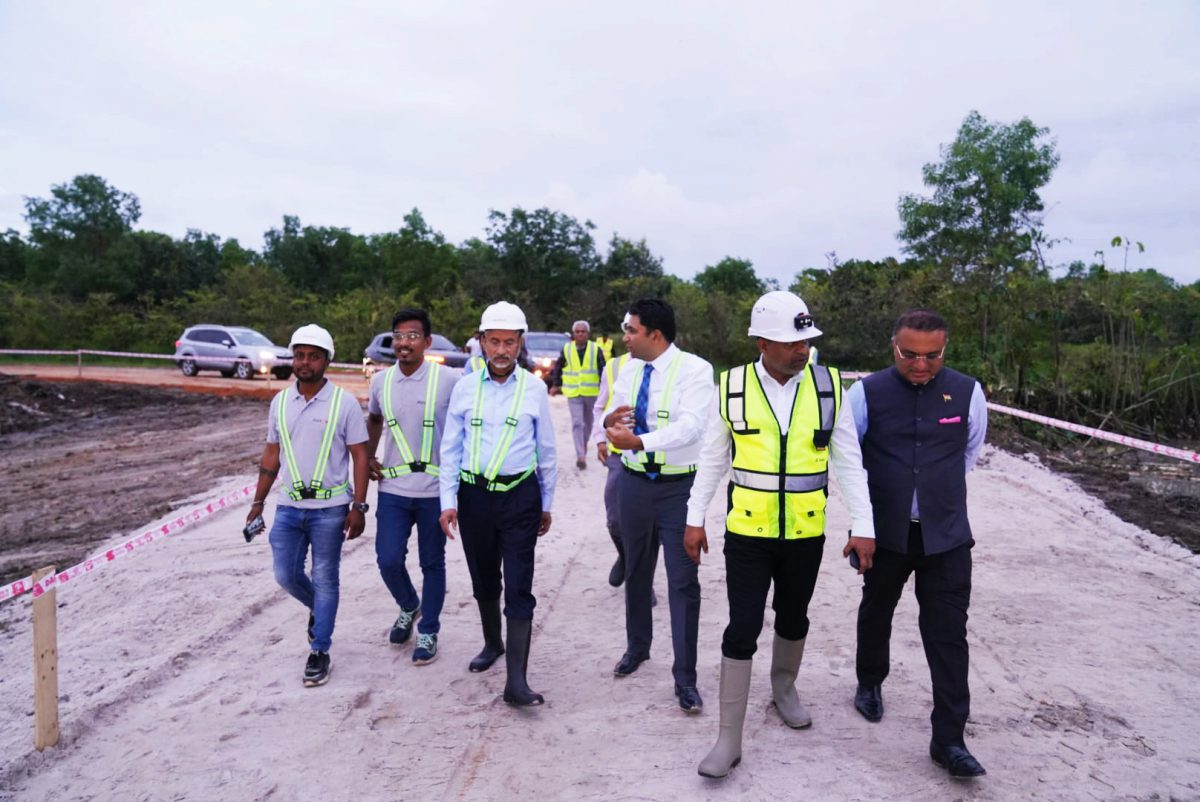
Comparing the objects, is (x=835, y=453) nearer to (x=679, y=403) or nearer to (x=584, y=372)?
(x=679, y=403)

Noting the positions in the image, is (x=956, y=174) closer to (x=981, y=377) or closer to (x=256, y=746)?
(x=981, y=377)

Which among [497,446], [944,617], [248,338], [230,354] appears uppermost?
[248,338]

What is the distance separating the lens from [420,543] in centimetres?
469

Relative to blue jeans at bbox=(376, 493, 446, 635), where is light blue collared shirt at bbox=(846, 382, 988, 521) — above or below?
above

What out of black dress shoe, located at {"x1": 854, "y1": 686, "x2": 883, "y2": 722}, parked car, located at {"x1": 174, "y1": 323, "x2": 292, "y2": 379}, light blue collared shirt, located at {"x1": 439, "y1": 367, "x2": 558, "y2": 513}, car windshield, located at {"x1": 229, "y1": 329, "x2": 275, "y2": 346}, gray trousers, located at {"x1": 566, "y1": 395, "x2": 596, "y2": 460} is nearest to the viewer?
black dress shoe, located at {"x1": 854, "y1": 686, "x2": 883, "y2": 722}

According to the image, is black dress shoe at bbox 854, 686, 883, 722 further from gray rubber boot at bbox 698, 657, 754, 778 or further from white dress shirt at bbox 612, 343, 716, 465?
white dress shirt at bbox 612, 343, 716, 465

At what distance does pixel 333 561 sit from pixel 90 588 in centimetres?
357

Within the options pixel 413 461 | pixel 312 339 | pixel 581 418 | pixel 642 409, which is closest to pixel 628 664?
pixel 642 409

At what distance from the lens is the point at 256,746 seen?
3.74 metres

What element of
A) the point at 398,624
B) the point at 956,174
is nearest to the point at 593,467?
the point at 398,624

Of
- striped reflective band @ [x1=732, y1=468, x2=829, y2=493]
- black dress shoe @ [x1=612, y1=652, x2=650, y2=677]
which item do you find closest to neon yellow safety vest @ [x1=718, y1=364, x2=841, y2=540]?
striped reflective band @ [x1=732, y1=468, x2=829, y2=493]

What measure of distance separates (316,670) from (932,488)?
3.32 metres

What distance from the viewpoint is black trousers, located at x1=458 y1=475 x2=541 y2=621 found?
4.07 m

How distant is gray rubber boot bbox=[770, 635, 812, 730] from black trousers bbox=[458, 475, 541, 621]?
125 centimetres
